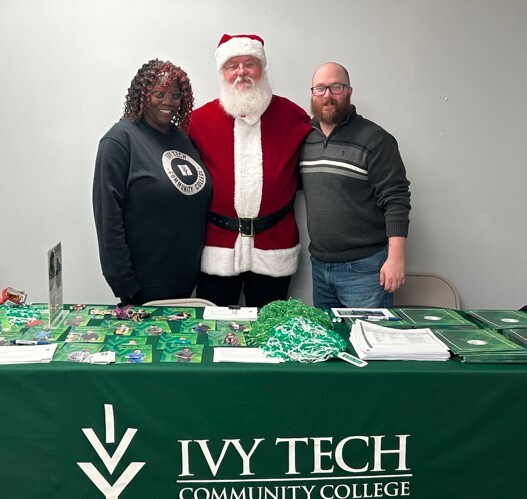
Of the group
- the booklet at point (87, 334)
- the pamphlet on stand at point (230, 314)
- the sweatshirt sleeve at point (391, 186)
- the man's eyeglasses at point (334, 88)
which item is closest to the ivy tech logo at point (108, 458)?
the booklet at point (87, 334)

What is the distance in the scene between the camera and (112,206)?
2.42m

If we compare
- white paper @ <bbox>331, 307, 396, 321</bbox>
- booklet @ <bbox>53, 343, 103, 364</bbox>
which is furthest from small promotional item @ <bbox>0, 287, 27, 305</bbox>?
white paper @ <bbox>331, 307, 396, 321</bbox>

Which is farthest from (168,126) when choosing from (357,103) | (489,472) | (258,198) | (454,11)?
(489,472)

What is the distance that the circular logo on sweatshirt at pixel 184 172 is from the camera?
2.51 metres

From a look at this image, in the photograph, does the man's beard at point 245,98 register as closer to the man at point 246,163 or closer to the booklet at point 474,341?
the man at point 246,163

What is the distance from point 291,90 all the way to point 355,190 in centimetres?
64

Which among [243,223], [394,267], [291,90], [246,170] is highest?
[291,90]

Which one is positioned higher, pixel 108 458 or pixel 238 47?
pixel 238 47

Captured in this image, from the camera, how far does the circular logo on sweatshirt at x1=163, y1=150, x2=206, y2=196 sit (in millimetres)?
2514

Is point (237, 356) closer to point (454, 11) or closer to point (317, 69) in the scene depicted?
point (317, 69)

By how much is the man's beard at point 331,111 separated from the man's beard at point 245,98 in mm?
227

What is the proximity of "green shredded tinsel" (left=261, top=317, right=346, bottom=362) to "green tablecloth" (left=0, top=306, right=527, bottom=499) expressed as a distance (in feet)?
0.15

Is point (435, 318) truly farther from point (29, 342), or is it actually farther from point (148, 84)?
point (148, 84)

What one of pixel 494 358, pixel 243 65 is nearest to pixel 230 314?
pixel 494 358
